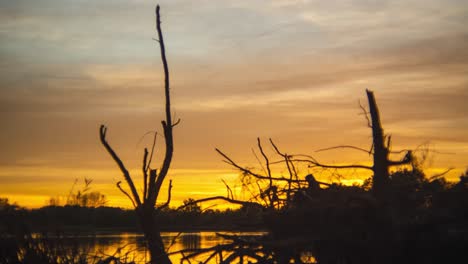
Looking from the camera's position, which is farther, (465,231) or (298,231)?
(298,231)

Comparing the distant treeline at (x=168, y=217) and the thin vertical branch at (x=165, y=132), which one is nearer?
the distant treeline at (x=168, y=217)

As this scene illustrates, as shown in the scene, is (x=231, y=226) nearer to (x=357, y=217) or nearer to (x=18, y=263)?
(x=357, y=217)

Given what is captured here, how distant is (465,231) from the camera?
317 inches

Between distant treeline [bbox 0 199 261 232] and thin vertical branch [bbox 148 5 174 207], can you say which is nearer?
distant treeline [bbox 0 199 261 232]

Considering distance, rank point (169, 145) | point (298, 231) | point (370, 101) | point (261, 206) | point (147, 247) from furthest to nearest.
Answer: point (169, 145), point (147, 247), point (261, 206), point (370, 101), point (298, 231)

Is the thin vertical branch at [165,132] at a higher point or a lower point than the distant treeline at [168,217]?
higher

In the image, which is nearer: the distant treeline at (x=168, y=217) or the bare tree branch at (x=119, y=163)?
the distant treeline at (x=168, y=217)

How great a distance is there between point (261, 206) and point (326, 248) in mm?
1832

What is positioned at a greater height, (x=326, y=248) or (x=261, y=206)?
(x=261, y=206)

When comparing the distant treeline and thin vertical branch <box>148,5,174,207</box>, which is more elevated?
thin vertical branch <box>148,5,174,207</box>

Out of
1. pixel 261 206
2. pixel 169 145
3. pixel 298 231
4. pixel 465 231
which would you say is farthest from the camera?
pixel 169 145

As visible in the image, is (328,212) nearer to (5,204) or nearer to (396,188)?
(396,188)

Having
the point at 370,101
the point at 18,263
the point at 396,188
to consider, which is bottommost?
the point at 18,263

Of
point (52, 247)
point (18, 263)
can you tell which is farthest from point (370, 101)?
point (18, 263)
